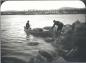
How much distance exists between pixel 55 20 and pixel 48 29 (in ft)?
0.54

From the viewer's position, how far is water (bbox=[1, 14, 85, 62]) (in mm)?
2029

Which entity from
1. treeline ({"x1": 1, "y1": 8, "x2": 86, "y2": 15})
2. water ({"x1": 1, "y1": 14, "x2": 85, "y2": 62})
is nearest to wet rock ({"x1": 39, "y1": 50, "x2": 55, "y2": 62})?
water ({"x1": 1, "y1": 14, "x2": 85, "y2": 62})

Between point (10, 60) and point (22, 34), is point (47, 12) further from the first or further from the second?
point (10, 60)

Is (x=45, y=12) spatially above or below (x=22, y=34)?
above

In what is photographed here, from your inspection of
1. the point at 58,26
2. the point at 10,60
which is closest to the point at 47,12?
the point at 58,26

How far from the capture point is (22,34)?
204cm

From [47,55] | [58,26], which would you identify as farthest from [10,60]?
[58,26]

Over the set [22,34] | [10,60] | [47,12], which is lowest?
[10,60]

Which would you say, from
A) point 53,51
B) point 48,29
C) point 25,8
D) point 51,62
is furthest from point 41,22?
point 51,62

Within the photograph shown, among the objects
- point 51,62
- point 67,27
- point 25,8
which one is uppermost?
point 25,8

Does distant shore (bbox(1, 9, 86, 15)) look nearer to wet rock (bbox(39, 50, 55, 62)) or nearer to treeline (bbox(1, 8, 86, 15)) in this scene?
treeline (bbox(1, 8, 86, 15))

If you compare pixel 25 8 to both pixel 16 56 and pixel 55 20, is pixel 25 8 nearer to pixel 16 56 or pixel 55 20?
pixel 55 20

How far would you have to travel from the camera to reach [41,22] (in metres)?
2.09

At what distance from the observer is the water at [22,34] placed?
2029mm
